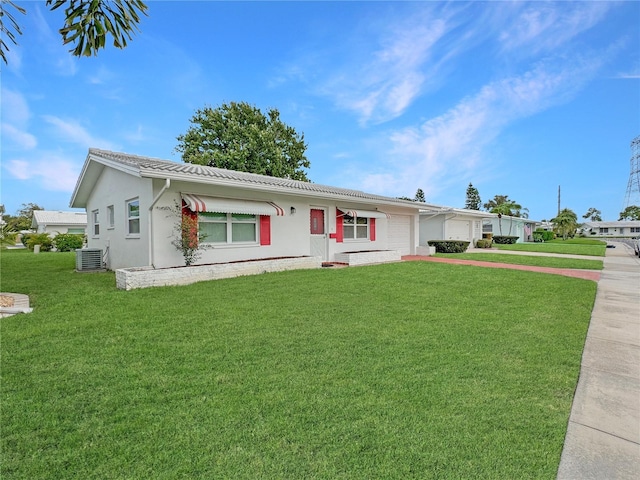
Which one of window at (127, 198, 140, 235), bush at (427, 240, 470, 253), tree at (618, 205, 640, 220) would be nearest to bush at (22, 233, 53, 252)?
window at (127, 198, 140, 235)

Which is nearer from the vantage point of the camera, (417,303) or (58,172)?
(417,303)

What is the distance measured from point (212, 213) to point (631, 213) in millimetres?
142184

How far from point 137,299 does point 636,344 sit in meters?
10.1

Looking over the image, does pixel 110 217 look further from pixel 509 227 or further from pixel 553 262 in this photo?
pixel 509 227

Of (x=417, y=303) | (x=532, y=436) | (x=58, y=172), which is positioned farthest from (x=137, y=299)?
(x=58, y=172)

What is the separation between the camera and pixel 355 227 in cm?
1802

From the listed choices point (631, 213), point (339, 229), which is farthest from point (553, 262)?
point (631, 213)

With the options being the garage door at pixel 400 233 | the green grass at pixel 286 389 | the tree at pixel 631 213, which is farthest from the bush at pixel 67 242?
the tree at pixel 631 213

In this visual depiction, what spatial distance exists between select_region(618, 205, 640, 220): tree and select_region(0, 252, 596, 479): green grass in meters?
137

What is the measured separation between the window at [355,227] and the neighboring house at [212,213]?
0.05m

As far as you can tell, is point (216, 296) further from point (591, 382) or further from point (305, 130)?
point (305, 130)

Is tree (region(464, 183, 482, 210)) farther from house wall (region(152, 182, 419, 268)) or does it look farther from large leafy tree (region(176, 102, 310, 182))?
house wall (region(152, 182, 419, 268))

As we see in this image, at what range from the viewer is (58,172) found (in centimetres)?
1911

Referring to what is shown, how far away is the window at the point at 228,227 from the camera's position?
11984 millimetres
